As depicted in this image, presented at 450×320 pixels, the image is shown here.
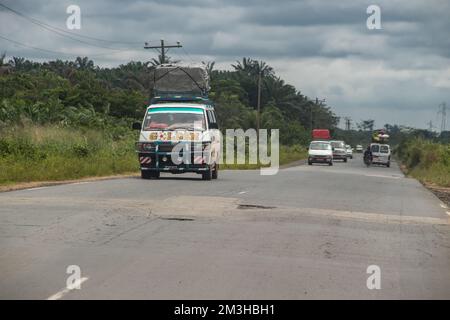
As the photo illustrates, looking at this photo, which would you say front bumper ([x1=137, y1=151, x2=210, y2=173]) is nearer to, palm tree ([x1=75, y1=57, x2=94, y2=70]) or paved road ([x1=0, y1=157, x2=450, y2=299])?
paved road ([x1=0, y1=157, x2=450, y2=299])

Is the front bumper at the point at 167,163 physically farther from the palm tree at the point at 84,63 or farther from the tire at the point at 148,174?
the palm tree at the point at 84,63

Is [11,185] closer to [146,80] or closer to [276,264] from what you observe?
[276,264]

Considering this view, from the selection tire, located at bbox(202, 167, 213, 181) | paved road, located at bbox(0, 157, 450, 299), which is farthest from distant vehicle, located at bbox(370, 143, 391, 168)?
paved road, located at bbox(0, 157, 450, 299)

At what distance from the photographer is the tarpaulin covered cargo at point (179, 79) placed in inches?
1201

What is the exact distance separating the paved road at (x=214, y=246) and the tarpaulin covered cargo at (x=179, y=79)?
42.3ft

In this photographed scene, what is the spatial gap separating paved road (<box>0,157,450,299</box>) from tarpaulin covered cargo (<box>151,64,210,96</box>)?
1290cm

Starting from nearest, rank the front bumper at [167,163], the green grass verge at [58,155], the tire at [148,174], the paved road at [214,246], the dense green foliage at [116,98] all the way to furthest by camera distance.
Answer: the paved road at [214,246], the front bumper at [167,163], the green grass verge at [58,155], the tire at [148,174], the dense green foliage at [116,98]

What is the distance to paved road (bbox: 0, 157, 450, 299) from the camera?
8.06 m

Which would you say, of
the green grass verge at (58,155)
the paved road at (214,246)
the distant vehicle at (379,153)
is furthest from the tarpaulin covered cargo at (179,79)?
the distant vehicle at (379,153)

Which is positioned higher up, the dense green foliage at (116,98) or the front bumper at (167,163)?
the dense green foliage at (116,98)
